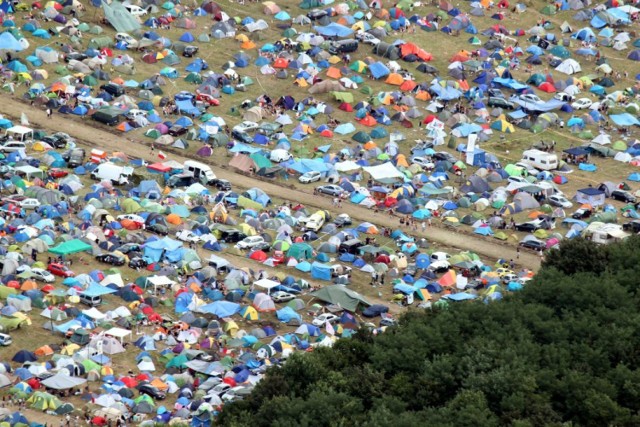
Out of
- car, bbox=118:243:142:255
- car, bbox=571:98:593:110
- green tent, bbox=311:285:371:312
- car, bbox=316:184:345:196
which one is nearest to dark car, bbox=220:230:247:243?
car, bbox=118:243:142:255

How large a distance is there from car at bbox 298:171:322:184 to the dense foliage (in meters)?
24.6

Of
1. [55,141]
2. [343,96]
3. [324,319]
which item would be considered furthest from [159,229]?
[343,96]

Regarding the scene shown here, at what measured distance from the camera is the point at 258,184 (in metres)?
89.7

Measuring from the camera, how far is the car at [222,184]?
8819cm

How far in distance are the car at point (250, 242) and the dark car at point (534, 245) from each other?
13.1m

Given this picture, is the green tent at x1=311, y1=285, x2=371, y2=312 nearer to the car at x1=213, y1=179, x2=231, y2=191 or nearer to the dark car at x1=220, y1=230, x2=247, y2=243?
the dark car at x1=220, y1=230, x2=247, y2=243

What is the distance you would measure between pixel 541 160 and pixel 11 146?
94.6ft

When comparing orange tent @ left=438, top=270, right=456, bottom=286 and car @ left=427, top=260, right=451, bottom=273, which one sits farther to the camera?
car @ left=427, top=260, right=451, bottom=273

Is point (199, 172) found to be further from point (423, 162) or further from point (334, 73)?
point (334, 73)

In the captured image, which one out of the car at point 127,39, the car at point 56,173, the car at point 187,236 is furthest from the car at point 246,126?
the car at point 187,236

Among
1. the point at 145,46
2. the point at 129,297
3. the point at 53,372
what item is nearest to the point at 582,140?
the point at 145,46

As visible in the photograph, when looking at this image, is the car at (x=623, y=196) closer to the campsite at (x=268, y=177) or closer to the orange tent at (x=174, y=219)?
the campsite at (x=268, y=177)

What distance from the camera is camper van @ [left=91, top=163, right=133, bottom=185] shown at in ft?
286

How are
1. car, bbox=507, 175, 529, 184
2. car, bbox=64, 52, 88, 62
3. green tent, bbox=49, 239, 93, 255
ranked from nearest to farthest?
green tent, bbox=49, 239, 93, 255
car, bbox=507, 175, 529, 184
car, bbox=64, 52, 88, 62
